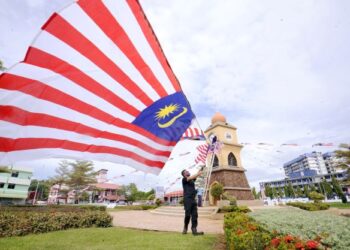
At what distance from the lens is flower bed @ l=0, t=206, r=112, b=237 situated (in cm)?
617

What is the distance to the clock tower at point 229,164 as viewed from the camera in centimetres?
2156

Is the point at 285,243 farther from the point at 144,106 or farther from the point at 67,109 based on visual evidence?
the point at 67,109

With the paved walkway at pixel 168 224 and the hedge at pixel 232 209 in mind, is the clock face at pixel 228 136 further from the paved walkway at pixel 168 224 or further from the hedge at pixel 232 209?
the paved walkway at pixel 168 224

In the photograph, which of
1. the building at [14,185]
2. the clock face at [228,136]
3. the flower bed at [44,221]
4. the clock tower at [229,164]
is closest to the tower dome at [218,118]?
the clock tower at [229,164]

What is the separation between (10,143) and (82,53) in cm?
188

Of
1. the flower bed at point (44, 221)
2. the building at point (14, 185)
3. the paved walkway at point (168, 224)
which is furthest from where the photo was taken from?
the building at point (14, 185)

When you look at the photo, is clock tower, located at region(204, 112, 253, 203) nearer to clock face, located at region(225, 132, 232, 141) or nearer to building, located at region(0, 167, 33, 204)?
clock face, located at region(225, 132, 232, 141)

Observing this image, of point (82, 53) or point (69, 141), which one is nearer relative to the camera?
point (82, 53)

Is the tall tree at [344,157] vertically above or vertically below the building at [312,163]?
below

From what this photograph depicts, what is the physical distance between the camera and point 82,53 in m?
3.22

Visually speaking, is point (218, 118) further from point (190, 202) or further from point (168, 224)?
point (190, 202)

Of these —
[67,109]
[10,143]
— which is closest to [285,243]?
[67,109]

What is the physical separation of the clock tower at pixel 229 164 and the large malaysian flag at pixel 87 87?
17.2 meters

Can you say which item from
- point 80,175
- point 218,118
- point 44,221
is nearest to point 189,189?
point 44,221
